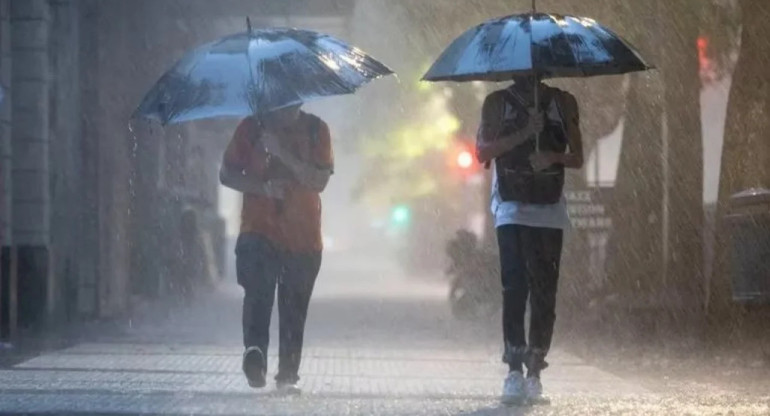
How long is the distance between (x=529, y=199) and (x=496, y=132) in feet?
1.34

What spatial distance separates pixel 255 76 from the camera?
27.3 feet

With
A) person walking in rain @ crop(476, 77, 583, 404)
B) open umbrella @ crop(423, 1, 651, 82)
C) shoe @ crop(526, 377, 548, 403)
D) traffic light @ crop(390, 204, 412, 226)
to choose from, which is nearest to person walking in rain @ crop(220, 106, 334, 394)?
open umbrella @ crop(423, 1, 651, 82)

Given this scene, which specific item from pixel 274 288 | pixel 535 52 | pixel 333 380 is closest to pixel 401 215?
pixel 333 380

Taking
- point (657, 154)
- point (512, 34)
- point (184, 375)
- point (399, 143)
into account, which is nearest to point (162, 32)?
point (657, 154)

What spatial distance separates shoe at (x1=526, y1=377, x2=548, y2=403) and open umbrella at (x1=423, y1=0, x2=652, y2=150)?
4.90 ft

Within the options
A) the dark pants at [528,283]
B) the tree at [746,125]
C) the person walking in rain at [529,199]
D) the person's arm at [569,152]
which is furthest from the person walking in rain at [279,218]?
the tree at [746,125]

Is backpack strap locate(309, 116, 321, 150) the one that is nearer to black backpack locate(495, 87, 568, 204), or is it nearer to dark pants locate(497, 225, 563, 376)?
black backpack locate(495, 87, 568, 204)

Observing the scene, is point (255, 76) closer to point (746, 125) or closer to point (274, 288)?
point (274, 288)

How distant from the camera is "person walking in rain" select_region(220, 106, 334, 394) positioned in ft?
28.2

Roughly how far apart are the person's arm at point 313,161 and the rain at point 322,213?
0.05 feet

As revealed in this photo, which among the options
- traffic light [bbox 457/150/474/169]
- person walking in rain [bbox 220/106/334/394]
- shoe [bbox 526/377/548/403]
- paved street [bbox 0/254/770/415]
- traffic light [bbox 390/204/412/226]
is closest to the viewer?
paved street [bbox 0/254/770/415]

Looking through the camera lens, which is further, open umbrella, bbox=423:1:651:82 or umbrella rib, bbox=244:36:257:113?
open umbrella, bbox=423:1:651:82

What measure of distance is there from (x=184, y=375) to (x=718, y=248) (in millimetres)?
6075

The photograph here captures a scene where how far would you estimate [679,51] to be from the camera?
15.9 meters
